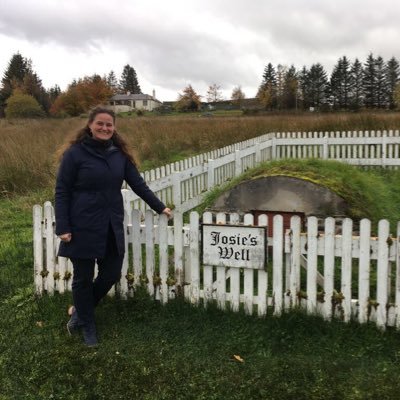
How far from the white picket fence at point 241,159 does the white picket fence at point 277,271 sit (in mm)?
1017

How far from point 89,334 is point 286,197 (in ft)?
11.1

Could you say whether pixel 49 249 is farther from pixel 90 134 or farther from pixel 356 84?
pixel 356 84

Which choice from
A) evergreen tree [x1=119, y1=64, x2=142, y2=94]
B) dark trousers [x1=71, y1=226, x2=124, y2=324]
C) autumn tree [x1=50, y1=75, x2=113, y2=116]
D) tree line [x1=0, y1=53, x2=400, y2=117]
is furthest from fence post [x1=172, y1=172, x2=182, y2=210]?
evergreen tree [x1=119, y1=64, x2=142, y2=94]

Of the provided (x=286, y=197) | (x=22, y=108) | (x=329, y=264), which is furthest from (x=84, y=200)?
(x=22, y=108)

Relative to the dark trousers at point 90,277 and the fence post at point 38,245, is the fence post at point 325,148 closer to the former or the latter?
the fence post at point 38,245

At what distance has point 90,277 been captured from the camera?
4.09 metres

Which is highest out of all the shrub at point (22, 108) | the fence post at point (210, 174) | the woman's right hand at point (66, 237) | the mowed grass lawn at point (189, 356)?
the shrub at point (22, 108)

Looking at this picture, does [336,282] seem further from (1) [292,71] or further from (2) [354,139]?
(1) [292,71]

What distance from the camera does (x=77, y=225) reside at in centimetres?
388

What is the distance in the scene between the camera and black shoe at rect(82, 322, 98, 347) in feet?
13.3

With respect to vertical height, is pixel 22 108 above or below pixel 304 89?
below

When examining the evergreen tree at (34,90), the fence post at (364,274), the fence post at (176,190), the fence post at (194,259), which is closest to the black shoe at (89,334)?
the fence post at (194,259)

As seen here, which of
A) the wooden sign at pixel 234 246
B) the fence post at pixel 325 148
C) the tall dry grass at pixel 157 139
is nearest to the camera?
the wooden sign at pixel 234 246

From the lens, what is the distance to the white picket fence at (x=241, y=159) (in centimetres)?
800
